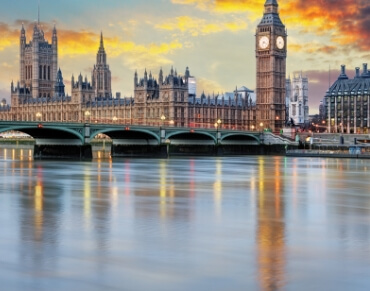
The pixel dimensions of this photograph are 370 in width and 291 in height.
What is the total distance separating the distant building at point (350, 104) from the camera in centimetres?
13156

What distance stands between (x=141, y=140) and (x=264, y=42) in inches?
1839

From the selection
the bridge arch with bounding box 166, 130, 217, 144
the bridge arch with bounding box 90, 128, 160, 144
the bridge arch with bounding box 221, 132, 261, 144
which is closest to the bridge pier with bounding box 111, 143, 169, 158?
the bridge arch with bounding box 90, 128, 160, 144

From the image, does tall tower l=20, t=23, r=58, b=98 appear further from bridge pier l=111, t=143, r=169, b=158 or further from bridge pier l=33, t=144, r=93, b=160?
bridge pier l=33, t=144, r=93, b=160

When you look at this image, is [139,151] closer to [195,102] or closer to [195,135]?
[195,135]

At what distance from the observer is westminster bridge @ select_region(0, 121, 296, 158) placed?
2566 inches

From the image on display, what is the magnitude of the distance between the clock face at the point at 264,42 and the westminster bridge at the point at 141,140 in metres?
27.5

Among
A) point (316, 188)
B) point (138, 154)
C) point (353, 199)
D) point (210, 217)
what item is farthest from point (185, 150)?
point (210, 217)

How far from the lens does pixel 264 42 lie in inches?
4616

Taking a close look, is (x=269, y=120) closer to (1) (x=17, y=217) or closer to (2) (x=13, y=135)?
(2) (x=13, y=135)

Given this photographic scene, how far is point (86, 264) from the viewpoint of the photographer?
13.6 metres

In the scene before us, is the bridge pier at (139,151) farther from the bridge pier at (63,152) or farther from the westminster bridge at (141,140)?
the bridge pier at (63,152)

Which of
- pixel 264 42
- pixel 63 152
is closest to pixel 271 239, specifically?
pixel 63 152

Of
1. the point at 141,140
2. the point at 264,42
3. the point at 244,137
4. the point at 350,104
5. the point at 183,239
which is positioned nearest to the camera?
the point at 183,239

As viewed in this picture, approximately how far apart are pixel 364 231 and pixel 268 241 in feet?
10.4
